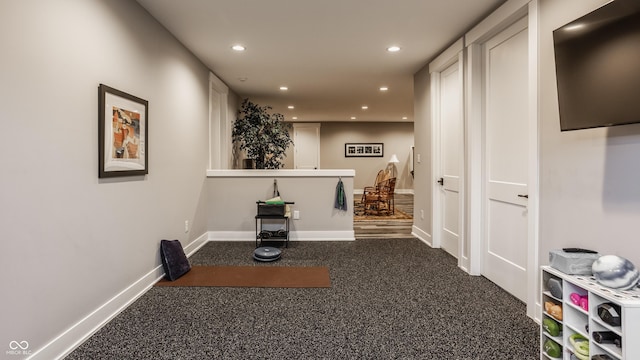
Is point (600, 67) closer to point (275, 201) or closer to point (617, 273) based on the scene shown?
point (617, 273)

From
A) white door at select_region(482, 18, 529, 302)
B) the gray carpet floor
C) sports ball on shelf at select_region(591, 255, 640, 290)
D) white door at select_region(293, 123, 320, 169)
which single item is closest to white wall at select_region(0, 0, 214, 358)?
the gray carpet floor

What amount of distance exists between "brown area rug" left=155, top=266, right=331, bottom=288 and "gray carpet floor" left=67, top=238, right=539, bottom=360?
118 millimetres

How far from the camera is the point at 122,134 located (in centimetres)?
246

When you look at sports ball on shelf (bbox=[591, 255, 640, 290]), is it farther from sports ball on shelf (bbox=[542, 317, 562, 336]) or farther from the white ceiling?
the white ceiling

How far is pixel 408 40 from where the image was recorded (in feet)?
11.5

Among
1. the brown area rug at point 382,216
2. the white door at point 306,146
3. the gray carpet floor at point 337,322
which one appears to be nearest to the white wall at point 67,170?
the gray carpet floor at point 337,322

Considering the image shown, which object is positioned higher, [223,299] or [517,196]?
[517,196]

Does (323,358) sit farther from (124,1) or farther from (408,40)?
(408,40)

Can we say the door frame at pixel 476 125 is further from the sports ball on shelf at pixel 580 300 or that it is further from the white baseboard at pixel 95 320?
the white baseboard at pixel 95 320

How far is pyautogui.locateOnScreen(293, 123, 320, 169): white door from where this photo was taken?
33.3 feet

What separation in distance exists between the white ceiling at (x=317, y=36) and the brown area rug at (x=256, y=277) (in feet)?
7.78

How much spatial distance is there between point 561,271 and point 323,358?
1332 mm

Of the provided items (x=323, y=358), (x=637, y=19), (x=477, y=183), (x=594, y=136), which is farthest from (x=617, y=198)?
(x=323, y=358)
